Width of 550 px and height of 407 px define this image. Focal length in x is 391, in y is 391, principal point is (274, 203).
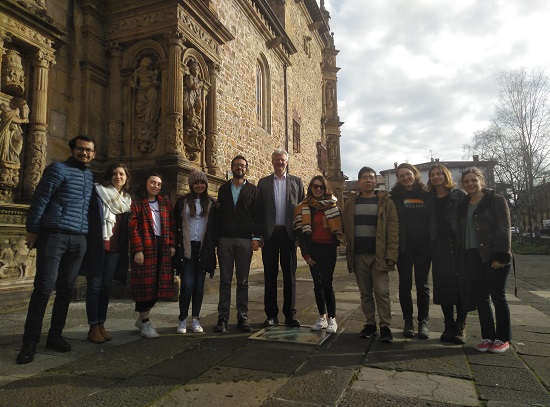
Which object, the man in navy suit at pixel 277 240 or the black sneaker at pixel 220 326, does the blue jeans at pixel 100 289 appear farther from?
the man in navy suit at pixel 277 240

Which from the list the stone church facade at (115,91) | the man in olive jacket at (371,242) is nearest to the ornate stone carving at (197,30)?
the stone church facade at (115,91)

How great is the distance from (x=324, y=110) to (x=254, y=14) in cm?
1113

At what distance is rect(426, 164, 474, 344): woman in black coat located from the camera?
12.7ft

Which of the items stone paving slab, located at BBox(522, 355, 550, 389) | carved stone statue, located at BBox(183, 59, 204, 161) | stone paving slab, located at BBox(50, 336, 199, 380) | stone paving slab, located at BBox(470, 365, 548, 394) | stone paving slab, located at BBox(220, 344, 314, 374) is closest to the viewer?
stone paving slab, located at BBox(470, 365, 548, 394)

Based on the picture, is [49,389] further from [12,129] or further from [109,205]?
[12,129]

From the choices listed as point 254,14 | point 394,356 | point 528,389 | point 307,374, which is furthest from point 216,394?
point 254,14

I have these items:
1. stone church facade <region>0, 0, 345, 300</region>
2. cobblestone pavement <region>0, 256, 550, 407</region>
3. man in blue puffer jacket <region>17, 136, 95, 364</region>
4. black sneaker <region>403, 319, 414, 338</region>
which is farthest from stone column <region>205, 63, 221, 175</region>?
black sneaker <region>403, 319, 414, 338</region>

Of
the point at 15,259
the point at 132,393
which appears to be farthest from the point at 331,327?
the point at 15,259

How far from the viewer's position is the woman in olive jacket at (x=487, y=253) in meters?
3.54

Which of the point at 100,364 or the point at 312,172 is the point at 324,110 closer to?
the point at 312,172

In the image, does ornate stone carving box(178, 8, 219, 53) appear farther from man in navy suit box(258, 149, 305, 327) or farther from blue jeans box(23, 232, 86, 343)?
blue jeans box(23, 232, 86, 343)

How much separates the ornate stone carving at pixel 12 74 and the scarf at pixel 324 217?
4.58m

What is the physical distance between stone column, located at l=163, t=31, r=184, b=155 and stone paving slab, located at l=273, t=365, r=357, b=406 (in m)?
5.16

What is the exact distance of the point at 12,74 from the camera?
18.6ft
